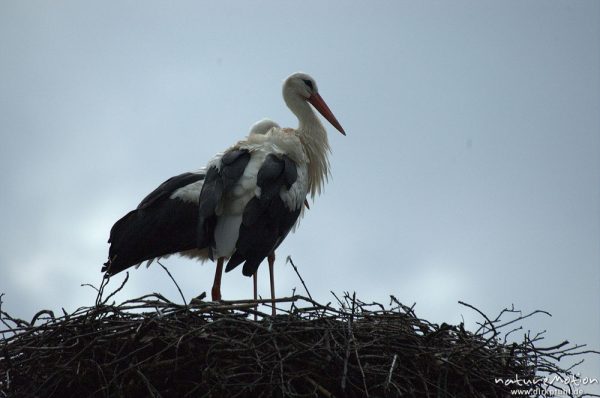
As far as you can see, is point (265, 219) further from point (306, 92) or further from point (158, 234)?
point (306, 92)

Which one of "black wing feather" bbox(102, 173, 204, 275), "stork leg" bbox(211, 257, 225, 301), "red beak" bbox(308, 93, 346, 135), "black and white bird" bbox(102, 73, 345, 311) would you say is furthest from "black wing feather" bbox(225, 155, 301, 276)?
"red beak" bbox(308, 93, 346, 135)

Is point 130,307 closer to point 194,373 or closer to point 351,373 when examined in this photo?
point 194,373

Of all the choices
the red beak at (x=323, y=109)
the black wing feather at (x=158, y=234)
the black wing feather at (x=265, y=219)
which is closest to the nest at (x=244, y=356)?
the black wing feather at (x=265, y=219)

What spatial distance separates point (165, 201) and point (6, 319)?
2.00 metres

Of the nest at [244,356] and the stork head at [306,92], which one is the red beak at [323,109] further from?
the nest at [244,356]

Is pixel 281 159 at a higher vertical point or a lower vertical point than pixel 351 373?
higher

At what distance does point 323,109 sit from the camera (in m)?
6.54

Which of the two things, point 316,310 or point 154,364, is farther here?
point 316,310

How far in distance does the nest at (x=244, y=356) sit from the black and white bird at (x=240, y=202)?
108 centimetres

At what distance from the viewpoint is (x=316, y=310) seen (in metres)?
4.13

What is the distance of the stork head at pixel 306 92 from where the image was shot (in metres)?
6.53

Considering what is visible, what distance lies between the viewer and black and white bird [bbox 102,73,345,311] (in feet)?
17.0

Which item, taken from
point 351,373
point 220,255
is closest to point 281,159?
point 220,255

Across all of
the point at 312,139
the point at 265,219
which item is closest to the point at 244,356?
the point at 265,219
